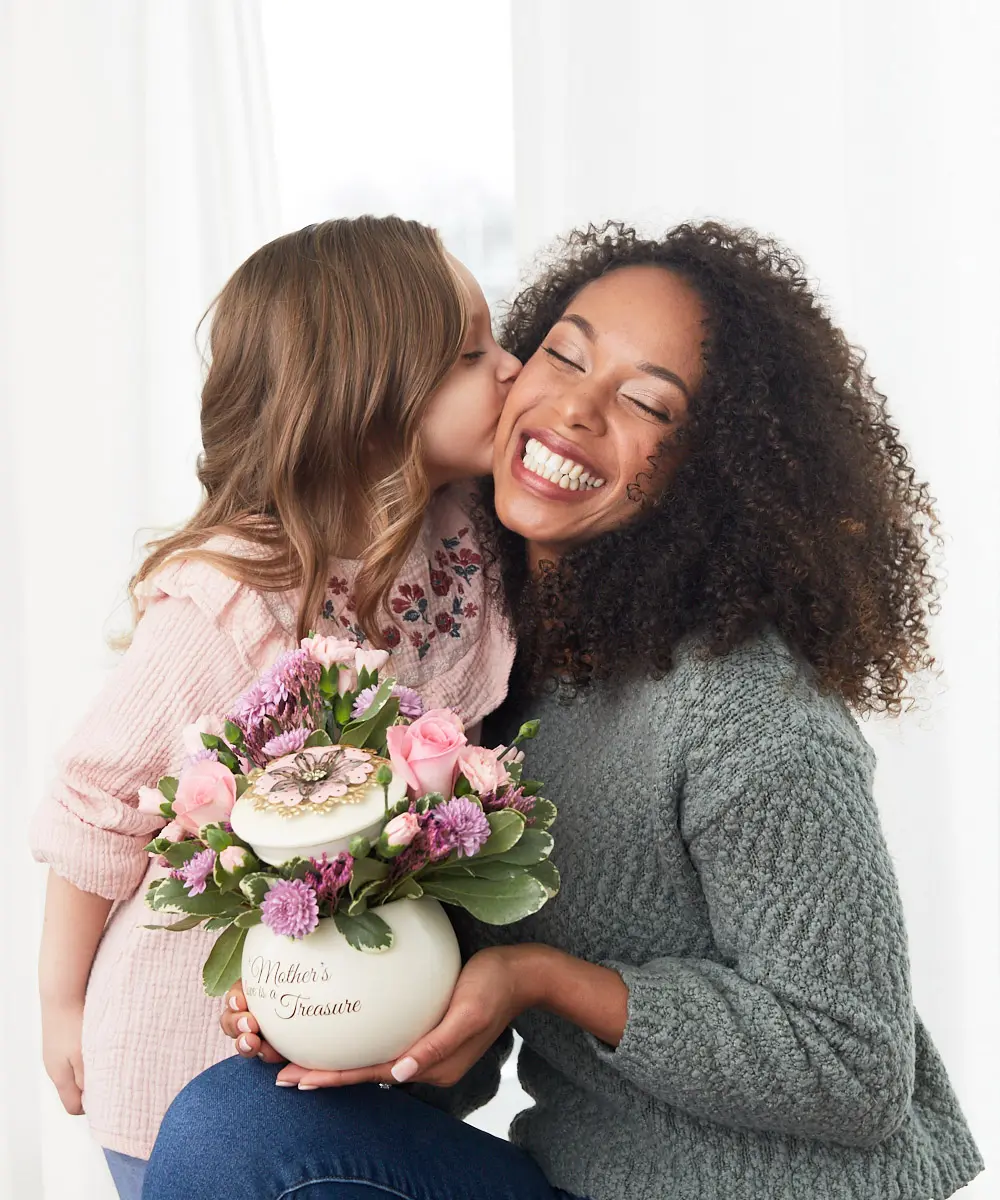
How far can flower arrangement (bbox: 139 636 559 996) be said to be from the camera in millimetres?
1062

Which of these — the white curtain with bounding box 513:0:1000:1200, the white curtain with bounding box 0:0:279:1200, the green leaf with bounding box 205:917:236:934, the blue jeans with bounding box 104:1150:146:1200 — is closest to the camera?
the green leaf with bounding box 205:917:236:934

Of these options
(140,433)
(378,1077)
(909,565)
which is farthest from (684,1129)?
(140,433)

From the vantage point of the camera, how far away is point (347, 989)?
1082mm

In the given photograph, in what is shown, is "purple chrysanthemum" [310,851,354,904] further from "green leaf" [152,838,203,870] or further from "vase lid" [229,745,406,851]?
"green leaf" [152,838,203,870]

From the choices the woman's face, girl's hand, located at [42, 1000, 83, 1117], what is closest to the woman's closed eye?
the woman's face

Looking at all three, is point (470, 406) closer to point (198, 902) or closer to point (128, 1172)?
point (198, 902)

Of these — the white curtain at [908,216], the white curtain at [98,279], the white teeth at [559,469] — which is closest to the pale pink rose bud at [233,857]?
the white teeth at [559,469]

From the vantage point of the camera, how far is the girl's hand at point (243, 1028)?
3.85ft

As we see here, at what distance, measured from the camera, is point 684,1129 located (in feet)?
4.60

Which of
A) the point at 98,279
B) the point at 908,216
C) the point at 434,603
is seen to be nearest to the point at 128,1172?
the point at 434,603

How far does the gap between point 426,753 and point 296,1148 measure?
452 mm

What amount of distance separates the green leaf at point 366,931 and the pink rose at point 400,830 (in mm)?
71

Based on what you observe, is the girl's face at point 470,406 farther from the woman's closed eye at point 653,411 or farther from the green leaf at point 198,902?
the green leaf at point 198,902

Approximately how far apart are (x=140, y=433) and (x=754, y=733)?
62.5 inches
